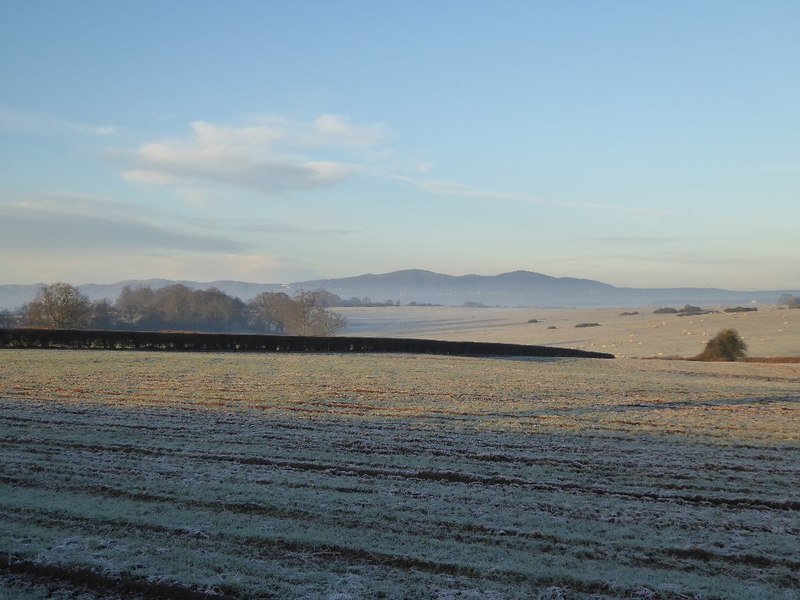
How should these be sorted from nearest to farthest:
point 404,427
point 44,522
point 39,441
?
1. point 44,522
2. point 39,441
3. point 404,427

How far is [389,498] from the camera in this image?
10336mm

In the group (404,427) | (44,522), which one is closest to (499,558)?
(44,522)

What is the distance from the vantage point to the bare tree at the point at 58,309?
60188 mm

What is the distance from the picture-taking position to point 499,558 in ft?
26.2

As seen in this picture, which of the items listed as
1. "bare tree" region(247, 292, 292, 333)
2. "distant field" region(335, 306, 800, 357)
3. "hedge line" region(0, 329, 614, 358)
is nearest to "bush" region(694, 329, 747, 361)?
"distant field" region(335, 306, 800, 357)

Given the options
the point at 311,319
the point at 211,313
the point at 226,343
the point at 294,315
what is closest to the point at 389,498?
the point at 226,343

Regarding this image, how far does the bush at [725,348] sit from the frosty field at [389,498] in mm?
34909

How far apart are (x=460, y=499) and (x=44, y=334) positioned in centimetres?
4078

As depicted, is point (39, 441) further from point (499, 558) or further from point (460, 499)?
point (499, 558)

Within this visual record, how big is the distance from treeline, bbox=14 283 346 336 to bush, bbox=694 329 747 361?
43196 mm

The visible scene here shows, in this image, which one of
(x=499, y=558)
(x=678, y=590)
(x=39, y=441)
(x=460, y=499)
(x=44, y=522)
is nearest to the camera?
(x=678, y=590)

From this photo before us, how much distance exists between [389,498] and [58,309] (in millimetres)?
57707

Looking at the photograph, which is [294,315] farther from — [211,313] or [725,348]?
[725,348]

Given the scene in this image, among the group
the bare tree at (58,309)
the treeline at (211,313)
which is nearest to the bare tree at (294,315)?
the treeline at (211,313)
